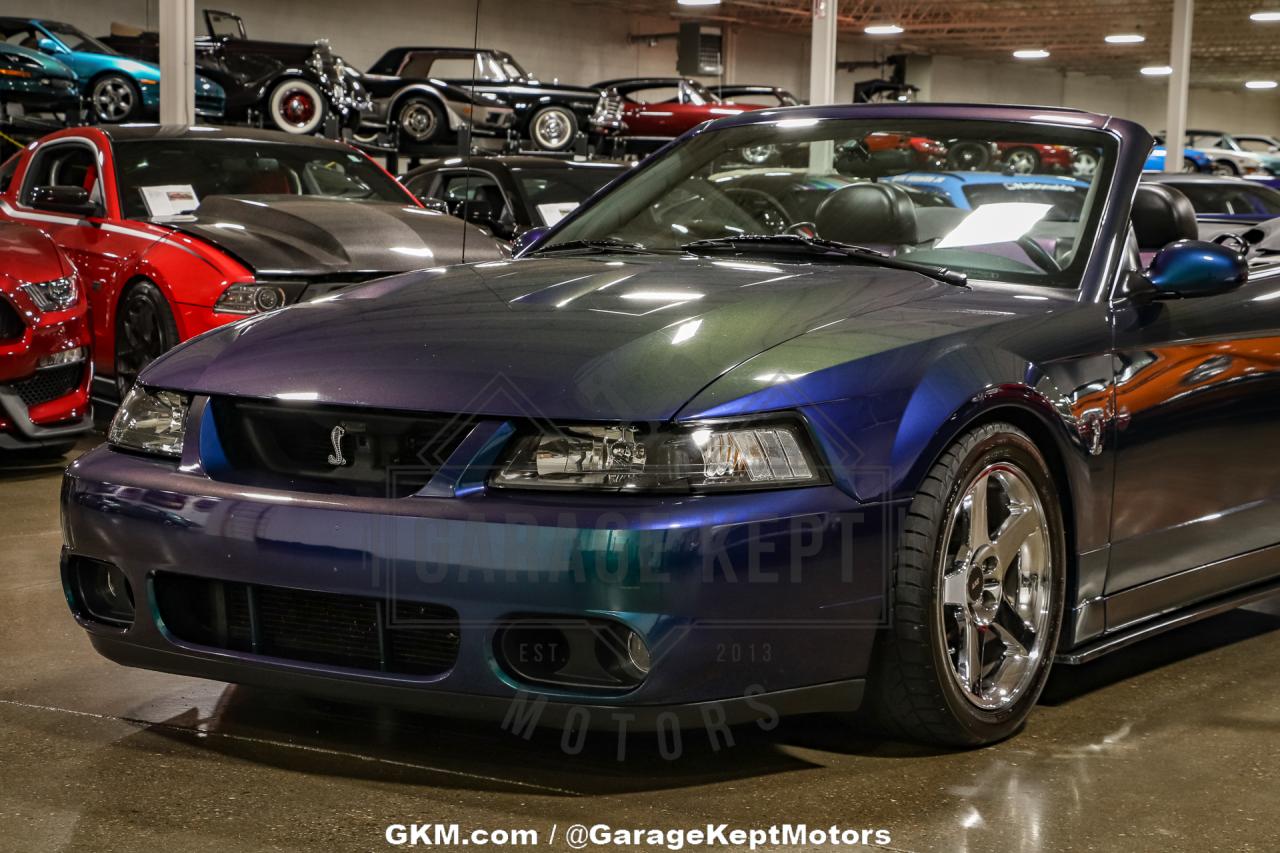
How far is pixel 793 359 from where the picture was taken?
113 inches

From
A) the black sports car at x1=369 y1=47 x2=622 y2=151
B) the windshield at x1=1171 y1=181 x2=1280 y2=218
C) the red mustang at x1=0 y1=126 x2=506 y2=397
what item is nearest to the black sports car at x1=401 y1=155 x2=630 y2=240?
the red mustang at x1=0 y1=126 x2=506 y2=397

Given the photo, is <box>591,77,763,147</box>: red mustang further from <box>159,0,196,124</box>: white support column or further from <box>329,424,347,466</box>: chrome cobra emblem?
<box>329,424,347,466</box>: chrome cobra emblem

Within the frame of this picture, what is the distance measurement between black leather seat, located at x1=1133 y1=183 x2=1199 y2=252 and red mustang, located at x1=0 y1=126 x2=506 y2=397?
3594 mm

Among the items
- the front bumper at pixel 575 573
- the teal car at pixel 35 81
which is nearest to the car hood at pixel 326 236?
the front bumper at pixel 575 573

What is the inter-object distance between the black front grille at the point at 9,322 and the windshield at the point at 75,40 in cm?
1173

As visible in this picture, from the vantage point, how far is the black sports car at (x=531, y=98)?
67.7ft

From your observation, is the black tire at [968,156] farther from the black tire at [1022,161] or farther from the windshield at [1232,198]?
the windshield at [1232,198]

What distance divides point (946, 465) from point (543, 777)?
930 mm

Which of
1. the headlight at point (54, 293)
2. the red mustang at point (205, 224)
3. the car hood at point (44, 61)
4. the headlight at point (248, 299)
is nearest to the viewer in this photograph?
the headlight at point (54, 293)

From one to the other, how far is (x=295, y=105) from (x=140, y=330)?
36.9 feet

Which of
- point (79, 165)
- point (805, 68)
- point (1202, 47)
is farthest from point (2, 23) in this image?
point (1202, 47)

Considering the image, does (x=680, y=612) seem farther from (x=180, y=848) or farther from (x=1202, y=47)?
(x=1202, y=47)

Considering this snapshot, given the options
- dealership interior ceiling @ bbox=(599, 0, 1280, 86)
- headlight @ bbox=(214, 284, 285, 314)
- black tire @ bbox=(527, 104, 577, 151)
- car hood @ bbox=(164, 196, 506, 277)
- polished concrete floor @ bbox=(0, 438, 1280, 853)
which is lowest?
polished concrete floor @ bbox=(0, 438, 1280, 853)

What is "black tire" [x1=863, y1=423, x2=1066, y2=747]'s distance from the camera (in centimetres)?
289
